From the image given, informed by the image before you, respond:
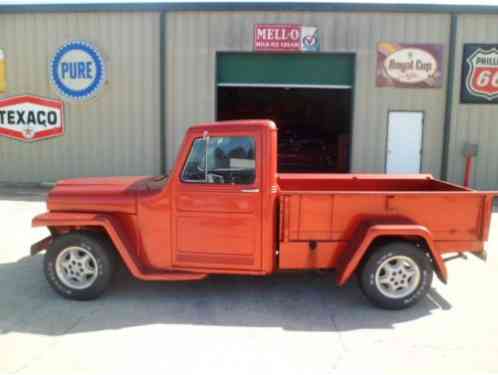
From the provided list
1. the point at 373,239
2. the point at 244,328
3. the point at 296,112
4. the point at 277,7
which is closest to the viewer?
the point at 244,328

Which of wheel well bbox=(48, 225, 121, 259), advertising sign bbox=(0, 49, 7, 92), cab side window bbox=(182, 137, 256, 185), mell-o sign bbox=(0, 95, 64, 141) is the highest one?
advertising sign bbox=(0, 49, 7, 92)

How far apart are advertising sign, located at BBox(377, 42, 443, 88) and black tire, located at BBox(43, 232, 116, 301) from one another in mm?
9171

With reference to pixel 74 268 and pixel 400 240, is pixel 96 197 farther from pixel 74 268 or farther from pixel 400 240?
pixel 400 240

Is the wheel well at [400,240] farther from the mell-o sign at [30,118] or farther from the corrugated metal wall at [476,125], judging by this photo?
the mell-o sign at [30,118]

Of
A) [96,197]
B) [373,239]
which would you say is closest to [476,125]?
[373,239]

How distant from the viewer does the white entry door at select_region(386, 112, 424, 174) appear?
12008 millimetres

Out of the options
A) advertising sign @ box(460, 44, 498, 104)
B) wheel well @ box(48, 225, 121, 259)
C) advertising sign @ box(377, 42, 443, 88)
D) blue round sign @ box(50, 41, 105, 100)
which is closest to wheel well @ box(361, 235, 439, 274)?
wheel well @ box(48, 225, 121, 259)

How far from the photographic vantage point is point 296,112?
21828mm

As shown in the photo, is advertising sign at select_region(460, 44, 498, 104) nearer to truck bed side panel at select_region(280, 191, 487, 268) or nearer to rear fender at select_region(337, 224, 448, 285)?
truck bed side panel at select_region(280, 191, 487, 268)

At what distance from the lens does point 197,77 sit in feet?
39.9

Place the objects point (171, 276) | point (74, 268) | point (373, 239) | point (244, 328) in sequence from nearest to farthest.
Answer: point (244, 328) → point (373, 239) → point (171, 276) → point (74, 268)

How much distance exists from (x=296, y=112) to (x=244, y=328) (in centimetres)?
1819

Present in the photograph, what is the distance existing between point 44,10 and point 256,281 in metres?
10.5

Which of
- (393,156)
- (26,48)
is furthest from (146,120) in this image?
(393,156)
